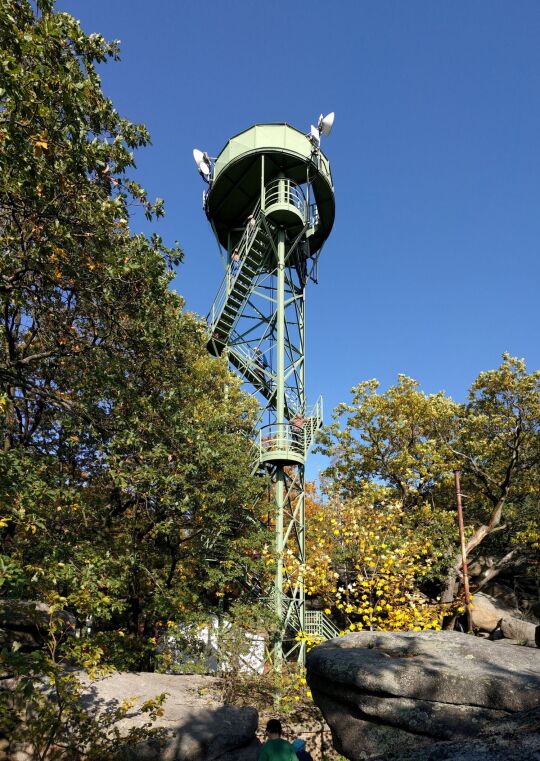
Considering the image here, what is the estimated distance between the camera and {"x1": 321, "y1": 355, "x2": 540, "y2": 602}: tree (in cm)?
2120

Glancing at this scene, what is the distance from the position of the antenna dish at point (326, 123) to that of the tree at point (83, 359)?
1536cm

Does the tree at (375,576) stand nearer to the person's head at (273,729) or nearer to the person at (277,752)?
the person's head at (273,729)

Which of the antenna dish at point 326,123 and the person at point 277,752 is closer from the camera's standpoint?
the person at point 277,752

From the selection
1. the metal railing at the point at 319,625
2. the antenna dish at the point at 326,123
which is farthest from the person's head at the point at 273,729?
the antenna dish at the point at 326,123

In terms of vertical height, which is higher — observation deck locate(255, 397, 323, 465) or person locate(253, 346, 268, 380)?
person locate(253, 346, 268, 380)

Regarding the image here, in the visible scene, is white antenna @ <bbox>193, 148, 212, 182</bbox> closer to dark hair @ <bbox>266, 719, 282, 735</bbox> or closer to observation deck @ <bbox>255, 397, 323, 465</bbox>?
observation deck @ <bbox>255, 397, 323, 465</bbox>

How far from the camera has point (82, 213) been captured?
772cm

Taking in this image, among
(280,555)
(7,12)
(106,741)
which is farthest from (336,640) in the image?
(7,12)

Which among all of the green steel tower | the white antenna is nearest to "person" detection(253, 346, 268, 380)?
the green steel tower

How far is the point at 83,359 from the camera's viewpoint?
9.66 m

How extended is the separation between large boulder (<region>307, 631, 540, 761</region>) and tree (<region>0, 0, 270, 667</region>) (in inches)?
149

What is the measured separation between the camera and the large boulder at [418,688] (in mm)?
5891

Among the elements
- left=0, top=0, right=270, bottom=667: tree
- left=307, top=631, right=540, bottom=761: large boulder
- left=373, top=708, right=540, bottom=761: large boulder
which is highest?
left=0, top=0, right=270, bottom=667: tree

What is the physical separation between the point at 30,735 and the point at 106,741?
1.67 m
